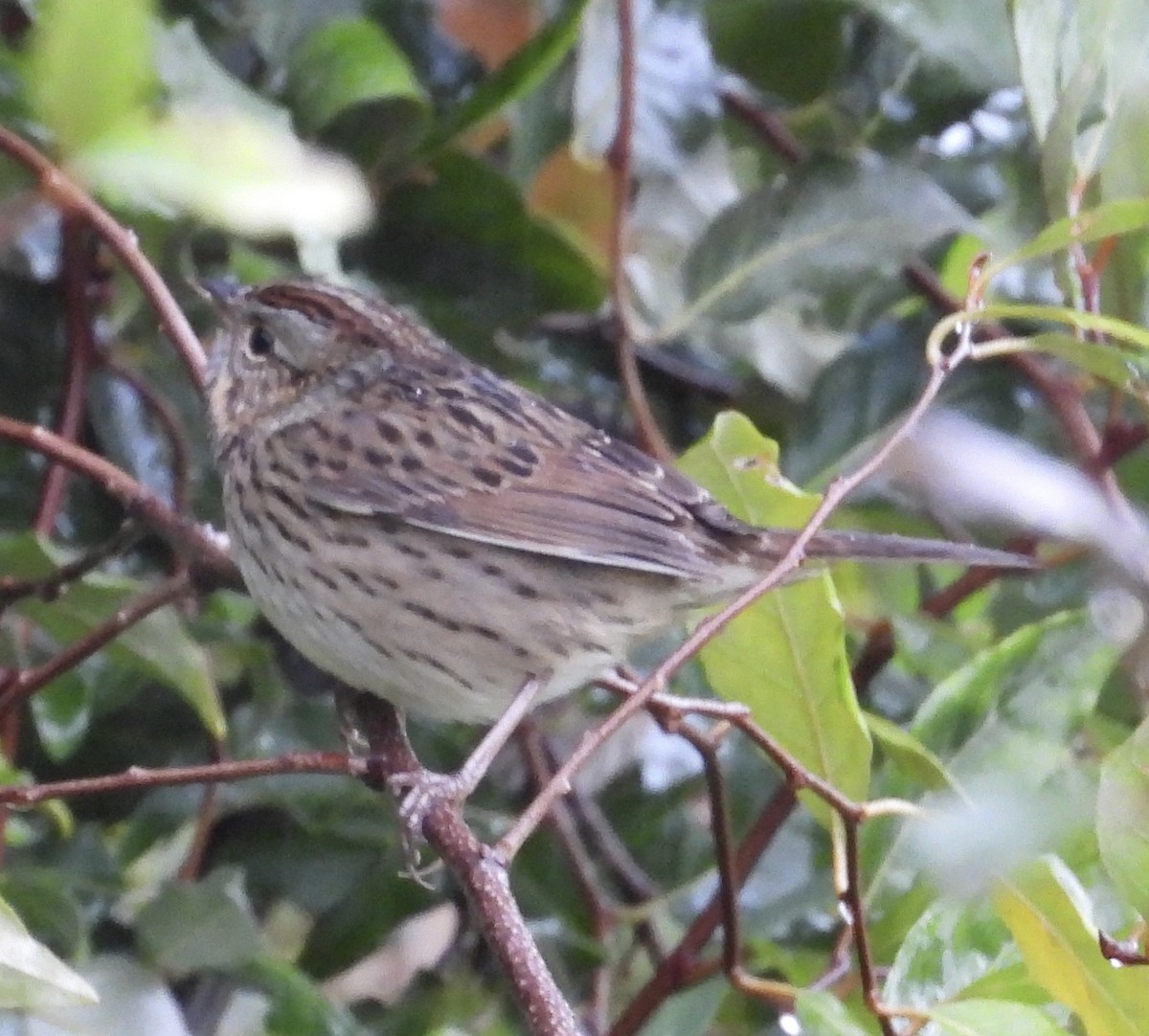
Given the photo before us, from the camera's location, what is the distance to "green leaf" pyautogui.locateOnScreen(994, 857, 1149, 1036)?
1.22 m

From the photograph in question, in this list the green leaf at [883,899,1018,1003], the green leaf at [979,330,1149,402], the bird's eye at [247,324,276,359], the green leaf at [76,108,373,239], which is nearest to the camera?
the green leaf at [76,108,373,239]

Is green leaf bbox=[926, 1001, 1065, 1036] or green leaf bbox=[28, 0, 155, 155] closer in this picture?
green leaf bbox=[28, 0, 155, 155]

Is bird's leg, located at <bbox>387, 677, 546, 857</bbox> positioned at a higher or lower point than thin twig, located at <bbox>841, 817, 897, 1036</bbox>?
lower

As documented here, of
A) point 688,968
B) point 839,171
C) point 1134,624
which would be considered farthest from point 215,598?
point 1134,624

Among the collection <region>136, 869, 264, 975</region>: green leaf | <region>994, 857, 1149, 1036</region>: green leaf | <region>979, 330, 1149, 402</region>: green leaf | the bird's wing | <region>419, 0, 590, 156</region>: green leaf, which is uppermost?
<region>419, 0, 590, 156</region>: green leaf

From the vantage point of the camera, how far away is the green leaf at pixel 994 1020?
1.25 metres

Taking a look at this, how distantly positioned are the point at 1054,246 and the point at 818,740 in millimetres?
493

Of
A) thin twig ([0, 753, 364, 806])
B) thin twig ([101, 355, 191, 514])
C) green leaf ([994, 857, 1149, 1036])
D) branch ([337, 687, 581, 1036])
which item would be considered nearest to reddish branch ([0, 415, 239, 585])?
thin twig ([101, 355, 191, 514])

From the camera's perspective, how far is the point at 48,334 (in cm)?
228

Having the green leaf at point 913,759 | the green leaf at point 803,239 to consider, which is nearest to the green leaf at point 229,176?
the green leaf at point 913,759

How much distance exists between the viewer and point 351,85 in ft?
6.57

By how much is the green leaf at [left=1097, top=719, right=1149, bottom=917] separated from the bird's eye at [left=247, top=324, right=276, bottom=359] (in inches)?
55.3

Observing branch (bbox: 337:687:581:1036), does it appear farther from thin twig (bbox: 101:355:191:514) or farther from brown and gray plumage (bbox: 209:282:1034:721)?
thin twig (bbox: 101:355:191:514)

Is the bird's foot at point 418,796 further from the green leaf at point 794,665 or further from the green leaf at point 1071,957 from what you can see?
the green leaf at point 1071,957
